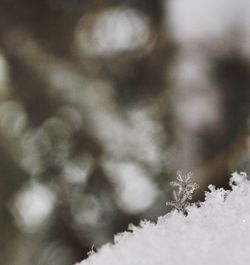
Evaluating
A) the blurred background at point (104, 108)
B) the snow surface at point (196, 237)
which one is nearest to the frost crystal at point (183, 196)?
the snow surface at point (196, 237)

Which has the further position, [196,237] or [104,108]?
→ [104,108]

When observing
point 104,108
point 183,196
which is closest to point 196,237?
point 183,196

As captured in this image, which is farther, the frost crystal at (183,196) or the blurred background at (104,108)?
the blurred background at (104,108)

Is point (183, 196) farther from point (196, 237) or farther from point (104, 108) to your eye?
point (104, 108)

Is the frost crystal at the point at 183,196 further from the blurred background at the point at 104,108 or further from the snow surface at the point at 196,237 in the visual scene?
the blurred background at the point at 104,108

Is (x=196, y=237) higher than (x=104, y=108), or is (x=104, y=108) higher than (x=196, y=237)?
(x=104, y=108)

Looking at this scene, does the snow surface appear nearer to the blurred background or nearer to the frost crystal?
the frost crystal
